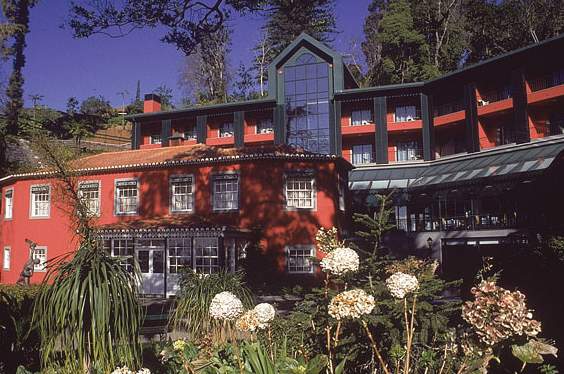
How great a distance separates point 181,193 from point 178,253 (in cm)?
307

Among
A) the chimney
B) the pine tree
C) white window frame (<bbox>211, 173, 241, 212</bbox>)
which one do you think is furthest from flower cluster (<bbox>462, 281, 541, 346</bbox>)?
the chimney

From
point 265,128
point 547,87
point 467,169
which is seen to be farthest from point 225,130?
point 547,87

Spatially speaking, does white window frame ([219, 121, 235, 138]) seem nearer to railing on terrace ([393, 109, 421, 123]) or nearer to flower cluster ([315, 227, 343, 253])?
railing on terrace ([393, 109, 421, 123])

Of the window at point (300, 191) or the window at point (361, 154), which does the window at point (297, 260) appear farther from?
the window at point (361, 154)

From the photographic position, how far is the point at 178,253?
2023 centimetres

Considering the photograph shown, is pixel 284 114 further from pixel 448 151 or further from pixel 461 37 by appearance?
pixel 461 37

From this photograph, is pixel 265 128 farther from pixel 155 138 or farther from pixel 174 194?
pixel 174 194

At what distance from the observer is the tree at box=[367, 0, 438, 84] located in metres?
40.1

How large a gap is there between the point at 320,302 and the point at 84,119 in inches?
2033

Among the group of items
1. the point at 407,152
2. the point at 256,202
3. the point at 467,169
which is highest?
the point at 407,152

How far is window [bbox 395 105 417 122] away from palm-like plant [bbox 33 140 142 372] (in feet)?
107

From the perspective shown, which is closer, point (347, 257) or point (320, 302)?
point (347, 257)

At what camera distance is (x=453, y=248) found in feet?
86.8

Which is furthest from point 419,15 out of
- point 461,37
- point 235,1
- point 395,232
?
point 235,1
